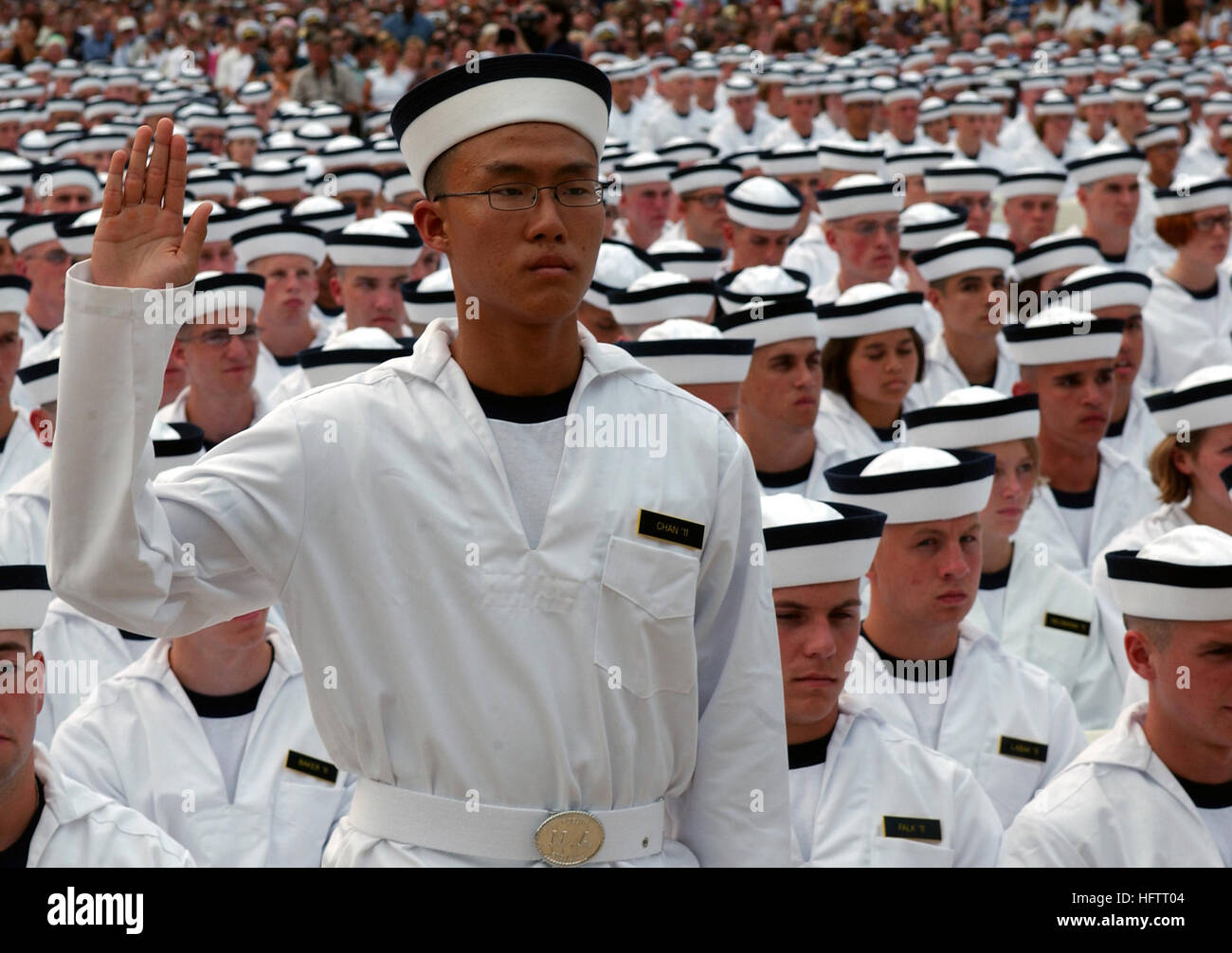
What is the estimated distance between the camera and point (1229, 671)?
12.3ft

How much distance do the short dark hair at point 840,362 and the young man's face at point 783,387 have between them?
0.57m

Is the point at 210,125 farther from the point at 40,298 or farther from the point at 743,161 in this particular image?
the point at 40,298

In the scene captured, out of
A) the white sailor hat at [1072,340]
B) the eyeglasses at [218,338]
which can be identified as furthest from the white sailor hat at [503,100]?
the white sailor hat at [1072,340]

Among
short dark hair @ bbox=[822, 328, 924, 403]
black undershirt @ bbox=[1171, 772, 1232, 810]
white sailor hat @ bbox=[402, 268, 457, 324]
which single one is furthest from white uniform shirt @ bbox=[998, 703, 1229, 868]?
white sailor hat @ bbox=[402, 268, 457, 324]

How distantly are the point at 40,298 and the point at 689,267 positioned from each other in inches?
147

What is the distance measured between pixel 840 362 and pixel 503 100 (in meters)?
5.16

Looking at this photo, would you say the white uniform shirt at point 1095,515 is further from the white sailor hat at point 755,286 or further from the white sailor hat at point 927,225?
the white sailor hat at point 927,225

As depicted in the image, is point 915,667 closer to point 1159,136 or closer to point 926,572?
point 926,572

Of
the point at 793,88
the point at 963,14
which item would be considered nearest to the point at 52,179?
the point at 793,88

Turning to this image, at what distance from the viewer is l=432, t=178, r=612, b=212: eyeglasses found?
86.2 inches

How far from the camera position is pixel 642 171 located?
39.2 feet

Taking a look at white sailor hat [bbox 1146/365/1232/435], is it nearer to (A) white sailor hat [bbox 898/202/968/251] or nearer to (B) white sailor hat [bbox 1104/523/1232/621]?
(B) white sailor hat [bbox 1104/523/1232/621]

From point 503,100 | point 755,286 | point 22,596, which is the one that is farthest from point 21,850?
point 755,286

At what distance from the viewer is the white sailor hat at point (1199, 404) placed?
20.0 ft
